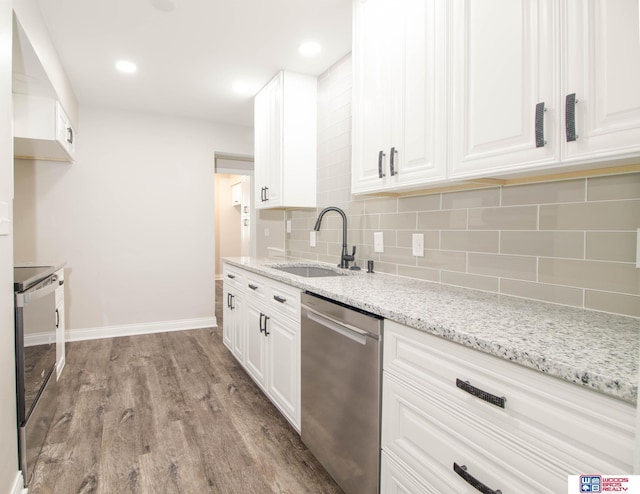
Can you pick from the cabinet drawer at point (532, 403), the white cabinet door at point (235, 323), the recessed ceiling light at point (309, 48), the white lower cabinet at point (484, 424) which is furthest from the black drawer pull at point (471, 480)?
the recessed ceiling light at point (309, 48)

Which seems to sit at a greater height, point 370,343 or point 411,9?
point 411,9

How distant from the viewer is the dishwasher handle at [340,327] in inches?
54.4

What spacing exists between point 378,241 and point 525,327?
134cm

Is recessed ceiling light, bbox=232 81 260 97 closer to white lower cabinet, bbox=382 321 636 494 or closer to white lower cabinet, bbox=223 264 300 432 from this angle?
white lower cabinet, bbox=223 264 300 432

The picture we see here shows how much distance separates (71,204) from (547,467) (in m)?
4.38

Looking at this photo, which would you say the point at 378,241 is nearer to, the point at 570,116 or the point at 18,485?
the point at 570,116

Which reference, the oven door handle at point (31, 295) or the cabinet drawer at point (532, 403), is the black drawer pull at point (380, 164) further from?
the oven door handle at point (31, 295)

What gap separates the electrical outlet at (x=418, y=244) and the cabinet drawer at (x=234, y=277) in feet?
4.48

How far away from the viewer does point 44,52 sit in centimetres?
230

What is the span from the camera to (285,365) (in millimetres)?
2080

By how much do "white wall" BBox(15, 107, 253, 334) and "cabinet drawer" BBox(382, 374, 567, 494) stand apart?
359cm

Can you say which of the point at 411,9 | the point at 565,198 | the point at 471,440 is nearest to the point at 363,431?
the point at 471,440

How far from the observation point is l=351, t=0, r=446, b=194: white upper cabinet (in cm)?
151

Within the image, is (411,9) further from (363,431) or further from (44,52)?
(44,52)
